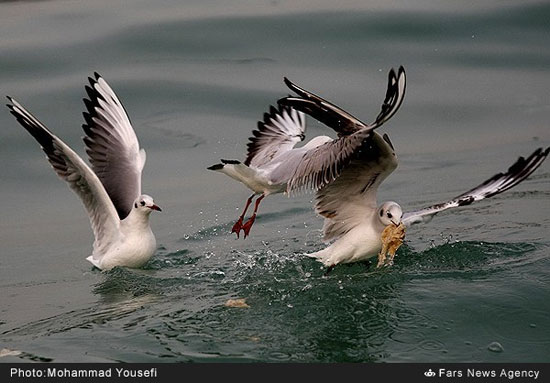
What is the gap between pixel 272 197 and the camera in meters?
10.7

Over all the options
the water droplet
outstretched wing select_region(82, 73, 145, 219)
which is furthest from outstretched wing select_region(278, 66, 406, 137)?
outstretched wing select_region(82, 73, 145, 219)

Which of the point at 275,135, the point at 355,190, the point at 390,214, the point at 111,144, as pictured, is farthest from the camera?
Answer: the point at 275,135

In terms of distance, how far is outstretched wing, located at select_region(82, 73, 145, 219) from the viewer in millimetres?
9000

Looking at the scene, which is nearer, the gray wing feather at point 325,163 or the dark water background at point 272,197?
the dark water background at point 272,197

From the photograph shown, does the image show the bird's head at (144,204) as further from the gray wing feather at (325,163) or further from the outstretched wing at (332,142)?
the gray wing feather at (325,163)

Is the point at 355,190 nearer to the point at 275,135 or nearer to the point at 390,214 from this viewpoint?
the point at 390,214

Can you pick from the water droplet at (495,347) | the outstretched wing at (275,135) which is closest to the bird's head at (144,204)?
the outstretched wing at (275,135)

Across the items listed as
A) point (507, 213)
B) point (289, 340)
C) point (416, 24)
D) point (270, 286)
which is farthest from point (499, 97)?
point (289, 340)

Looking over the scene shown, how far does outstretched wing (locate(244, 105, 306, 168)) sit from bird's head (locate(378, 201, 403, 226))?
1.33 metres

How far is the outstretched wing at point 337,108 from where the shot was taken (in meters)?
6.32

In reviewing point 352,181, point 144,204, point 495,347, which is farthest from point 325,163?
point 144,204

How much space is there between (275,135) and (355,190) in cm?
162

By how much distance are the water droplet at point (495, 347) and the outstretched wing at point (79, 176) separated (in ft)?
10.8
